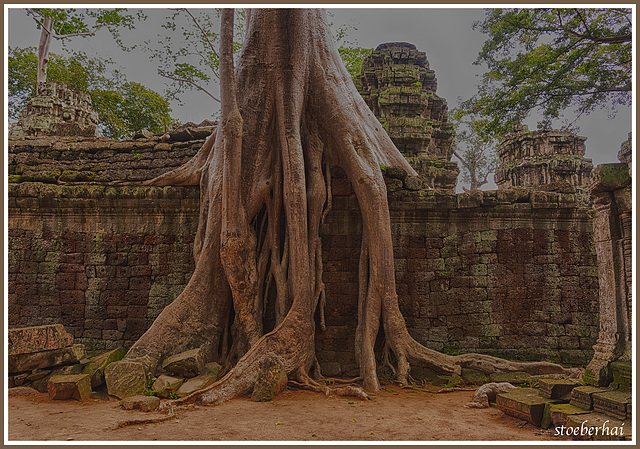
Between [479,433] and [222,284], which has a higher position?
[222,284]

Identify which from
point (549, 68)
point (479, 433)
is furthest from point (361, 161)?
point (549, 68)

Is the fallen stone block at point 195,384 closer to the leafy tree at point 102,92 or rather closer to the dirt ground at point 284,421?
the dirt ground at point 284,421

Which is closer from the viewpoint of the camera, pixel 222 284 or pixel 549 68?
pixel 222 284

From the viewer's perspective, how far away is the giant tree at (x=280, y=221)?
448 cm

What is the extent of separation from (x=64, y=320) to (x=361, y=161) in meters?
4.48

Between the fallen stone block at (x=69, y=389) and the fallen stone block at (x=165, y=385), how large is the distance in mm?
654

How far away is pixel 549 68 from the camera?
6.77 meters

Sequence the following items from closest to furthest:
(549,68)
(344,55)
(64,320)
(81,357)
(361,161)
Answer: (81,357) < (361,161) < (64,320) < (549,68) < (344,55)

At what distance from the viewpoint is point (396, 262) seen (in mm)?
5312

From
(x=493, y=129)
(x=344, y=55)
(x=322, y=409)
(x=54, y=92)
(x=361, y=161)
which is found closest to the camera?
(x=322, y=409)

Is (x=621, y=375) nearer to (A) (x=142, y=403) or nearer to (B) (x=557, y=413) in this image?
(B) (x=557, y=413)

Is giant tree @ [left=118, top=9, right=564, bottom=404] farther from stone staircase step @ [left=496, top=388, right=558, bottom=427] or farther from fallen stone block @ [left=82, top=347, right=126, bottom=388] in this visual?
stone staircase step @ [left=496, top=388, right=558, bottom=427]

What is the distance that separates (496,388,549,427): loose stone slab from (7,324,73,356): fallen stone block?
448cm

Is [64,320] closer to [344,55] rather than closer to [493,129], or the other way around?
[493,129]
